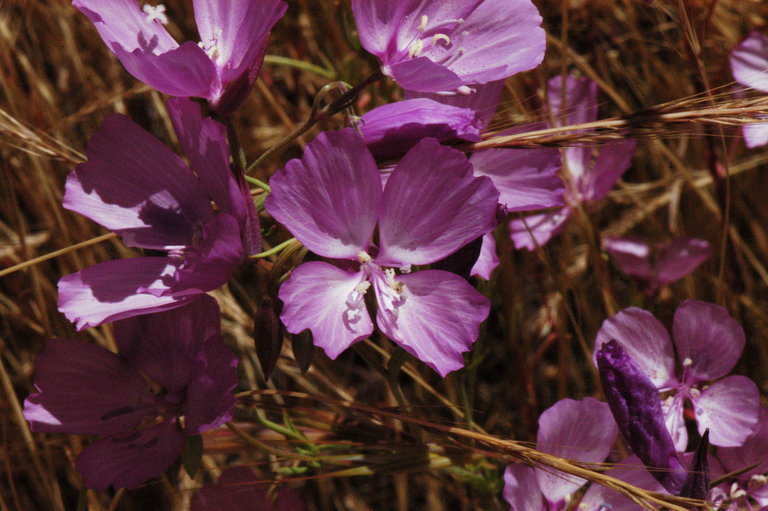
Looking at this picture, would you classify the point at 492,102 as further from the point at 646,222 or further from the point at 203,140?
the point at 646,222

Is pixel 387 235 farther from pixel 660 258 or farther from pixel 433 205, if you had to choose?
pixel 660 258

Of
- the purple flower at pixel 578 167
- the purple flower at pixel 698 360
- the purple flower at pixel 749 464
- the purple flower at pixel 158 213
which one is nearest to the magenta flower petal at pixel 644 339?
the purple flower at pixel 698 360

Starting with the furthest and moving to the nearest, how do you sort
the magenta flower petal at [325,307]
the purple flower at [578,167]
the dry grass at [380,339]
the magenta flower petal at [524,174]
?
the purple flower at [578,167], the dry grass at [380,339], the magenta flower petal at [524,174], the magenta flower petal at [325,307]

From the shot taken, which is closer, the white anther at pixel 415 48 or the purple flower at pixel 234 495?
the white anther at pixel 415 48

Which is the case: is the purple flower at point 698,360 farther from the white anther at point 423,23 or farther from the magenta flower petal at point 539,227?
the white anther at point 423,23

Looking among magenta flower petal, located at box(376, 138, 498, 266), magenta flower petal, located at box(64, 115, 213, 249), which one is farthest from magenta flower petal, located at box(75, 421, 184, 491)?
magenta flower petal, located at box(376, 138, 498, 266)
